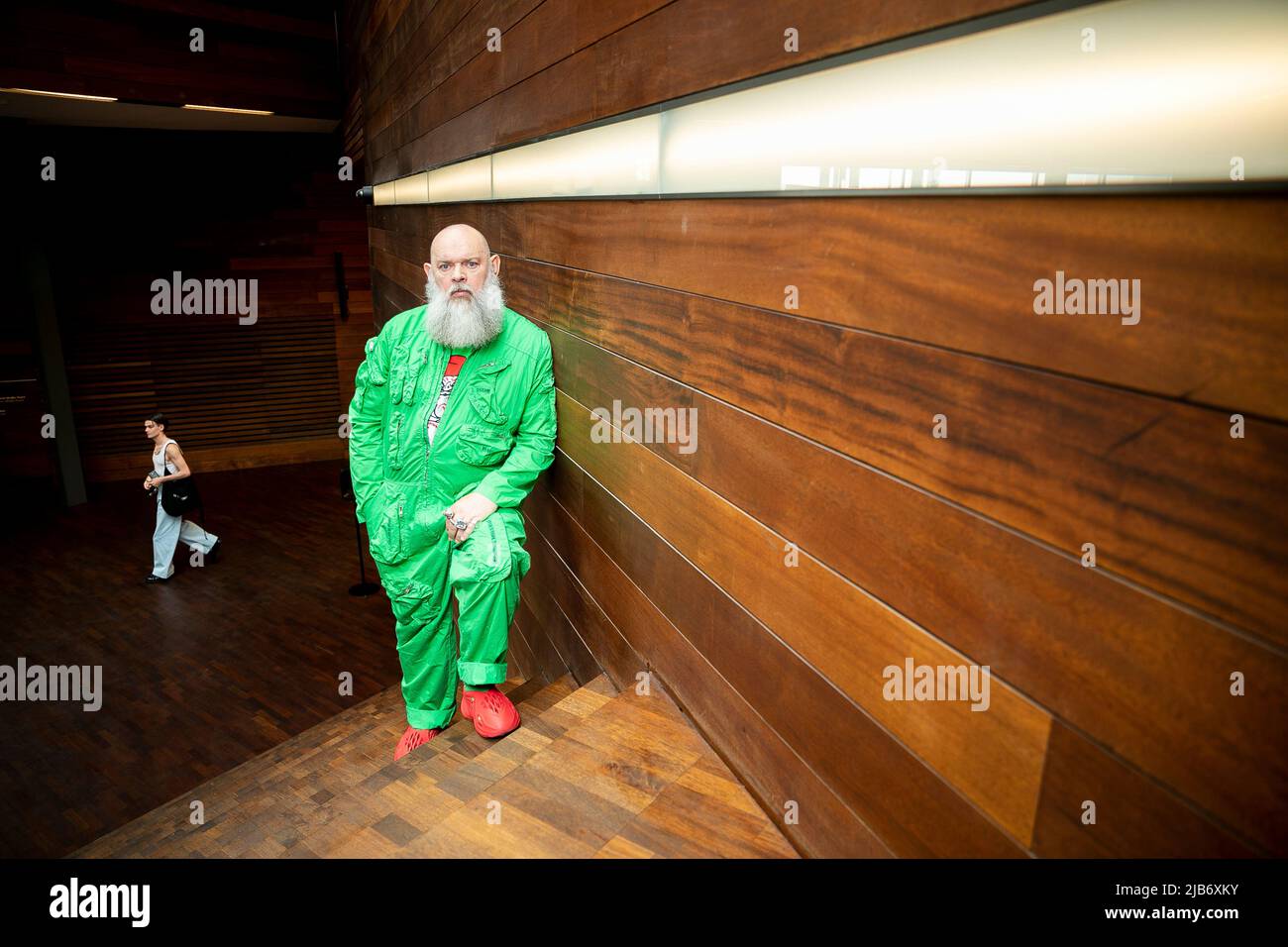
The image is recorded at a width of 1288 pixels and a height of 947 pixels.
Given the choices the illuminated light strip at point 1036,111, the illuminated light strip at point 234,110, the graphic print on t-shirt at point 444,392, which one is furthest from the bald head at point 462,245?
the illuminated light strip at point 234,110

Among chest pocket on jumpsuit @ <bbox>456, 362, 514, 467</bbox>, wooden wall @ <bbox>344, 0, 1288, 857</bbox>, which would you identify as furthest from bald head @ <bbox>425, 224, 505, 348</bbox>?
wooden wall @ <bbox>344, 0, 1288, 857</bbox>

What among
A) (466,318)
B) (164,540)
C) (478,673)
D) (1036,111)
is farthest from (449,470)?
(164,540)

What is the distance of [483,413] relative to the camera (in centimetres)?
256

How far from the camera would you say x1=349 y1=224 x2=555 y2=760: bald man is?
2510 millimetres

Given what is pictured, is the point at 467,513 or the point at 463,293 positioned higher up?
the point at 463,293

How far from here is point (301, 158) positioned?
9062 millimetres

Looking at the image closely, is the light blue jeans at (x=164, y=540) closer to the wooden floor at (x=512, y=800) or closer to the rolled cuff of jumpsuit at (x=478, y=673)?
the wooden floor at (x=512, y=800)

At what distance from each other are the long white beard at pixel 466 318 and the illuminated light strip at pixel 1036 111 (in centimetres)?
109

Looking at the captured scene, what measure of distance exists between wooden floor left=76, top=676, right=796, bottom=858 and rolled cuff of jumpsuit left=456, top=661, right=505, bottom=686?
0.21 m

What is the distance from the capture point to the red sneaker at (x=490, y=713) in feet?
8.27

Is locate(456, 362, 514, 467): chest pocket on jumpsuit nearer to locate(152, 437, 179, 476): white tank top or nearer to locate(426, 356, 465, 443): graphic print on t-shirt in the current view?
locate(426, 356, 465, 443): graphic print on t-shirt

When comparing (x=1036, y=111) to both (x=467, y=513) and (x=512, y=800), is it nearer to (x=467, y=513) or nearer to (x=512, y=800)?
(x=512, y=800)

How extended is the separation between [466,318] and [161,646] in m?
4.23

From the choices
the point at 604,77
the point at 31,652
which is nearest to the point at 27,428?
the point at 31,652
